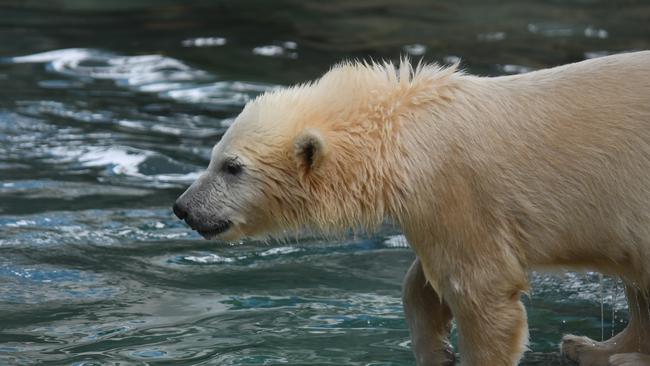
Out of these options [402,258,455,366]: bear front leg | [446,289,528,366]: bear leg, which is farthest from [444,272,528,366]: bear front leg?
[402,258,455,366]: bear front leg

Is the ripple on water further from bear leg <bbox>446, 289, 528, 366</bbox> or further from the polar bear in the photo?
bear leg <bbox>446, 289, 528, 366</bbox>

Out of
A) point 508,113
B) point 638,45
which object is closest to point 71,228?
point 508,113

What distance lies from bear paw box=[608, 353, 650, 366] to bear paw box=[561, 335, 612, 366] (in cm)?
12

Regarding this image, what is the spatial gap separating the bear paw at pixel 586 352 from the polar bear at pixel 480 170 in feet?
1.89

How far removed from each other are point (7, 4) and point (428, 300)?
36.2ft

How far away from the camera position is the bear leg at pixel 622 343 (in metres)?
5.15

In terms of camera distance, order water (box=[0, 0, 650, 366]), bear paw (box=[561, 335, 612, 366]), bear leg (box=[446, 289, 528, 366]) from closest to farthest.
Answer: bear leg (box=[446, 289, 528, 366]) < bear paw (box=[561, 335, 612, 366]) < water (box=[0, 0, 650, 366])

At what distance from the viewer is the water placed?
5.55 meters

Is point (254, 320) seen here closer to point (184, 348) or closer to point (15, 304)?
point (184, 348)

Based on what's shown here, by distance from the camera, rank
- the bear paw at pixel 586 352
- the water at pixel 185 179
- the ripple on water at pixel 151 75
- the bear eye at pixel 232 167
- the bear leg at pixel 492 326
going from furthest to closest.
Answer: the ripple on water at pixel 151 75 → the water at pixel 185 179 → the bear paw at pixel 586 352 → the bear eye at pixel 232 167 → the bear leg at pixel 492 326

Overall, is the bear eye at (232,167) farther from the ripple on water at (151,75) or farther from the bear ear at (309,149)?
the ripple on water at (151,75)

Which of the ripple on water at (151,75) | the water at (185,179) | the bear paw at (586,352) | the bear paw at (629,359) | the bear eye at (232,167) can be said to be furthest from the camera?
the ripple on water at (151,75)

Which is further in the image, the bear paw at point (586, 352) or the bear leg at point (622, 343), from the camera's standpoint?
the bear paw at point (586, 352)

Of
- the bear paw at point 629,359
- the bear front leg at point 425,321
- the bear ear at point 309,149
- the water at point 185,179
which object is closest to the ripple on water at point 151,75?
the water at point 185,179
